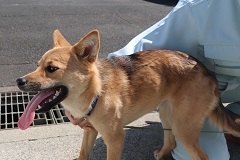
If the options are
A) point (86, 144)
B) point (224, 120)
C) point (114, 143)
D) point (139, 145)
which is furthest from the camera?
point (139, 145)

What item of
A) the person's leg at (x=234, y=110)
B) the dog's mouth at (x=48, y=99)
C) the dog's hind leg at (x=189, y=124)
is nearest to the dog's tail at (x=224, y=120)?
the dog's hind leg at (x=189, y=124)

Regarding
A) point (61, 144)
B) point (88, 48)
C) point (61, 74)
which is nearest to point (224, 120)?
point (88, 48)

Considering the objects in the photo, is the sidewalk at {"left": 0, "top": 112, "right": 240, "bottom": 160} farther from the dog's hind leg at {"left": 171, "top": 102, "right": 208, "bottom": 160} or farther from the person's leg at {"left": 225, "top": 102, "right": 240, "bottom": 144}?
the dog's hind leg at {"left": 171, "top": 102, "right": 208, "bottom": 160}

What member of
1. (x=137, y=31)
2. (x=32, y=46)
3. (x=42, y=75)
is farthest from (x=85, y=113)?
(x=137, y=31)

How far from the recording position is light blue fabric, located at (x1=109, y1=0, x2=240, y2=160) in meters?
2.94

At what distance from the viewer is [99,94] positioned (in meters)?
2.72

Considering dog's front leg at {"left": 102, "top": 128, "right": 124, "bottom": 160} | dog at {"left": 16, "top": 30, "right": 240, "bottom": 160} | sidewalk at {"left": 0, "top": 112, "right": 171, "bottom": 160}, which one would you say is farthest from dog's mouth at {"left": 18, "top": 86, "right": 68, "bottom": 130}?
sidewalk at {"left": 0, "top": 112, "right": 171, "bottom": 160}

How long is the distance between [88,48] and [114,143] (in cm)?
79

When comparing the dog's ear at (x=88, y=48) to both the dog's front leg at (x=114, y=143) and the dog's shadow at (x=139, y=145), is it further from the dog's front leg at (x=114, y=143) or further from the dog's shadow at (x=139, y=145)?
the dog's shadow at (x=139, y=145)

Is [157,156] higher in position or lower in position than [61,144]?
higher

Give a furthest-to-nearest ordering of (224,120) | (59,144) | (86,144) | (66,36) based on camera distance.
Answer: (66,36) < (59,144) < (86,144) < (224,120)

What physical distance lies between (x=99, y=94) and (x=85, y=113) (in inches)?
7.5

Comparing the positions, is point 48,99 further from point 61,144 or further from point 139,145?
point 139,145

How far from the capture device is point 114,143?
9.12 ft
